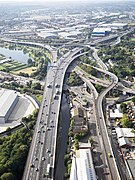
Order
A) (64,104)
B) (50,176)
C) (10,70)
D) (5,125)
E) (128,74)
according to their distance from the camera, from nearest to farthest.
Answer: (50,176) < (5,125) < (64,104) < (128,74) < (10,70)

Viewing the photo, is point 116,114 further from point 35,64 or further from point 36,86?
point 35,64

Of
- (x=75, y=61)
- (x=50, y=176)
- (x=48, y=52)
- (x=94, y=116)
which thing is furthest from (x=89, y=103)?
(x=48, y=52)

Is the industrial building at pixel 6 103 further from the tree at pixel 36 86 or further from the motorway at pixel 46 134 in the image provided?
the motorway at pixel 46 134

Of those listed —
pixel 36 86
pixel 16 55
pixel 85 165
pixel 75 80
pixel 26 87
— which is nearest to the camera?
pixel 85 165

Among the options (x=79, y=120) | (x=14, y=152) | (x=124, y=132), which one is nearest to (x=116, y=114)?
(x=124, y=132)

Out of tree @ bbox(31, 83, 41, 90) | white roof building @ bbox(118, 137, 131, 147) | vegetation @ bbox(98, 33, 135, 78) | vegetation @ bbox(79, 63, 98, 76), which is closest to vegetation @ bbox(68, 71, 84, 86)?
vegetation @ bbox(79, 63, 98, 76)

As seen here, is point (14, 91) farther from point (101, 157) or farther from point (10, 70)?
point (101, 157)

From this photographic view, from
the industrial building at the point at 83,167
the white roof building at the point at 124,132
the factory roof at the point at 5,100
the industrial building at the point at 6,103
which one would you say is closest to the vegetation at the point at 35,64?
the factory roof at the point at 5,100
